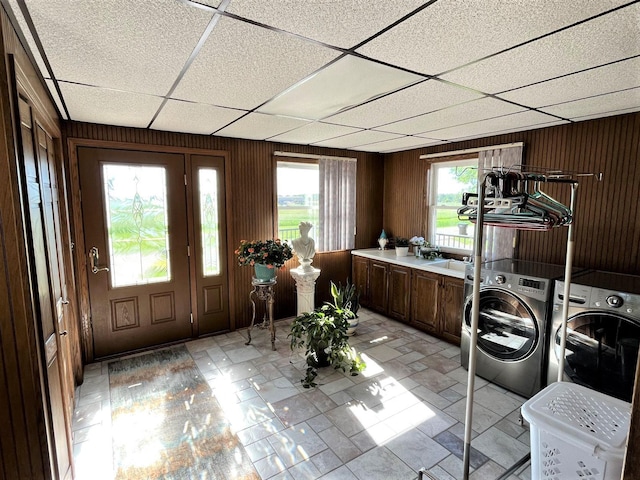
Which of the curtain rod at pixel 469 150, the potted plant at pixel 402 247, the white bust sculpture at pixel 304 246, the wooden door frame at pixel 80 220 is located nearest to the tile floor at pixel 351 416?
the wooden door frame at pixel 80 220

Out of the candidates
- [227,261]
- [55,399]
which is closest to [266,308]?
[227,261]

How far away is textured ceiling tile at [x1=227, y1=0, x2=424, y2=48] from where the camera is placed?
119 cm

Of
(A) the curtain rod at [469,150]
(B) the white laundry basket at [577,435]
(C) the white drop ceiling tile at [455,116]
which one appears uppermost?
(C) the white drop ceiling tile at [455,116]

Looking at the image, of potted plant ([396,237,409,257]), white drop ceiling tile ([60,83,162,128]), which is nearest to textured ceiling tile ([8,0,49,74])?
white drop ceiling tile ([60,83,162,128])

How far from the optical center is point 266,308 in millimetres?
4289

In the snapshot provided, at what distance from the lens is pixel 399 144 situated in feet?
14.0

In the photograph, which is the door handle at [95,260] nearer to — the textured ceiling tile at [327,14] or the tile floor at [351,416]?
the tile floor at [351,416]

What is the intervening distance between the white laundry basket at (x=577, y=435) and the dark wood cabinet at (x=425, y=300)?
86.8 inches

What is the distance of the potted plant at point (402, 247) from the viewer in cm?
457

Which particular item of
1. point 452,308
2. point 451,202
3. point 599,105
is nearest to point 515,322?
point 452,308

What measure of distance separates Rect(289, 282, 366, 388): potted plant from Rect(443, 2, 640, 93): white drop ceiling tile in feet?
7.19

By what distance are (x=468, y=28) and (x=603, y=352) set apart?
91.6 inches

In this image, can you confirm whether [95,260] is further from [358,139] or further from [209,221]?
[358,139]

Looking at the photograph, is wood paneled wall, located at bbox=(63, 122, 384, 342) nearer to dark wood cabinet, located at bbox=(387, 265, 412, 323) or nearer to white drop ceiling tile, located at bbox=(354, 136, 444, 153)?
white drop ceiling tile, located at bbox=(354, 136, 444, 153)
